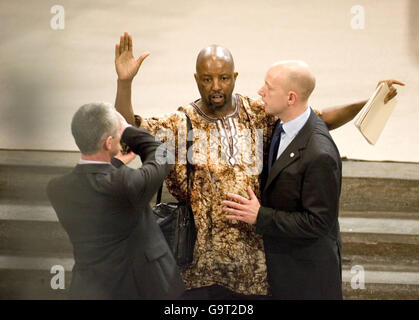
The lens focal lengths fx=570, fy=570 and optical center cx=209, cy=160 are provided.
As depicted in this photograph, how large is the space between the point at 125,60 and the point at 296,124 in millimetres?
729

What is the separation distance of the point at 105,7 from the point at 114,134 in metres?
1.40

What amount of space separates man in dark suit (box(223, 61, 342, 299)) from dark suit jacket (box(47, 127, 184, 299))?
16.5 inches

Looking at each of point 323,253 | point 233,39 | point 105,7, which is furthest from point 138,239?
point 233,39

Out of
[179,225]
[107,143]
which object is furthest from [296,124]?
[107,143]

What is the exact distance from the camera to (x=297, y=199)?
2281mm

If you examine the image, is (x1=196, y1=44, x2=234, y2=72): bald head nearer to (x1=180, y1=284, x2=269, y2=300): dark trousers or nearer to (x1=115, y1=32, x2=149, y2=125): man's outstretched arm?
(x1=115, y1=32, x2=149, y2=125): man's outstretched arm

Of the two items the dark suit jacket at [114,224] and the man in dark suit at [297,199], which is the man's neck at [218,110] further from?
the dark suit jacket at [114,224]

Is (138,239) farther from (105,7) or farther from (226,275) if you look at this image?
(105,7)

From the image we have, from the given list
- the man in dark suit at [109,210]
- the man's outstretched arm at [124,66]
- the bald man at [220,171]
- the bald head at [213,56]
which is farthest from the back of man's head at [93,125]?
the bald head at [213,56]

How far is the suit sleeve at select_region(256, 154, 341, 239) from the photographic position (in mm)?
2203

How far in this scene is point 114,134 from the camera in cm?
194

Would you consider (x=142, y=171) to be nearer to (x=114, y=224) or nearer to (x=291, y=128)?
(x=114, y=224)

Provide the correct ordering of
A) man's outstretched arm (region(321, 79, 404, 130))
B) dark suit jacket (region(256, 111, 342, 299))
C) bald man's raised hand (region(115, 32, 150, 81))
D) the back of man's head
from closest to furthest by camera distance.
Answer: the back of man's head → bald man's raised hand (region(115, 32, 150, 81)) → dark suit jacket (region(256, 111, 342, 299)) → man's outstretched arm (region(321, 79, 404, 130))

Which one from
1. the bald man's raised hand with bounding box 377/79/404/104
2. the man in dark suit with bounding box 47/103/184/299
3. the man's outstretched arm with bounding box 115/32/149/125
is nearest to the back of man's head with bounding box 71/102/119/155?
the man in dark suit with bounding box 47/103/184/299
